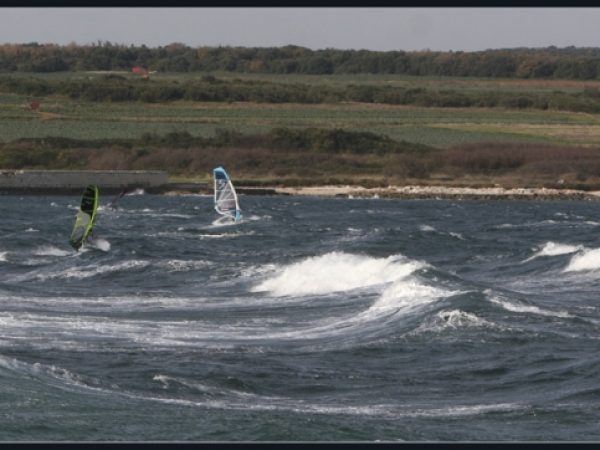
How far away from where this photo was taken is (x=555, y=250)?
162 feet

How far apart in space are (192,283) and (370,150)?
65382 mm

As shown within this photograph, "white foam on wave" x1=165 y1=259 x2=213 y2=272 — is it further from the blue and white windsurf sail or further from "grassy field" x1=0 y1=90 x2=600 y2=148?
"grassy field" x1=0 y1=90 x2=600 y2=148

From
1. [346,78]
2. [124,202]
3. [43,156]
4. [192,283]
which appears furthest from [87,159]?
[346,78]

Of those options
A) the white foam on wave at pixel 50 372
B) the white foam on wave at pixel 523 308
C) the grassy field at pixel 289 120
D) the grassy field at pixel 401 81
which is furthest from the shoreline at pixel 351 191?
the grassy field at pixel 401 81

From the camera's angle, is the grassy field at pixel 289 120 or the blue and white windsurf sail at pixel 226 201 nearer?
the blue and white windsurf sail at pixel 226 201

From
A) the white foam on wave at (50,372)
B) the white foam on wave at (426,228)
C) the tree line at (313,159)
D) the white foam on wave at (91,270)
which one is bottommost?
the tree line at (313,159)

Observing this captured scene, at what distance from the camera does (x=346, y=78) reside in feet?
634

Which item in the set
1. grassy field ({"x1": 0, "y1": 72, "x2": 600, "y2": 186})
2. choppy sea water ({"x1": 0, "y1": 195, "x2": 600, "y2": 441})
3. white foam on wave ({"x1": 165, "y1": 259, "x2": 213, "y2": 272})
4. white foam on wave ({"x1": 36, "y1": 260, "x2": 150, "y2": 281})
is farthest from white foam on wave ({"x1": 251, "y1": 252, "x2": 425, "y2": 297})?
grassy field ({"x1": 0, "y1": 72, "x2": 600, "y2": 186})

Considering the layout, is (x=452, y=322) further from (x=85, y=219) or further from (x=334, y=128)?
(x=334, y=128)

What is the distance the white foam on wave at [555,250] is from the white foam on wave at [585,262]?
159cm

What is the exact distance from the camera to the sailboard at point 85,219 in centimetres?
5016

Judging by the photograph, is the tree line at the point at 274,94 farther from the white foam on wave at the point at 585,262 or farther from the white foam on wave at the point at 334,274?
the white foam on wave at the point at 334,274

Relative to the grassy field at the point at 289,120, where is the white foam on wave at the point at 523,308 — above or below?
above

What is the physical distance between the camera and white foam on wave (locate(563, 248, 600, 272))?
43.9 m
